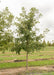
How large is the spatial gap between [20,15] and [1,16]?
2.83m

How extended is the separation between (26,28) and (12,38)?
2.89m

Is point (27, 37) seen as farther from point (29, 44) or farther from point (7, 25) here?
point (7, 25)

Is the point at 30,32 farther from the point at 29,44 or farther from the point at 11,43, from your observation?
the point at 11,43

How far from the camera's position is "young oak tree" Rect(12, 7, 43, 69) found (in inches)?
571

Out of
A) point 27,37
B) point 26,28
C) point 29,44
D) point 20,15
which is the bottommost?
point 29,44

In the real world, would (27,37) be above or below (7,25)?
below

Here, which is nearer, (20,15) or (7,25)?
(20,15)

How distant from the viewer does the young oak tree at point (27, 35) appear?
14.5 metres

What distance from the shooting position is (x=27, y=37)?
14.7 metres

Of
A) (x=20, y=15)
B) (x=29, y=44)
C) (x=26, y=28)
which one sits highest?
(x=20, y=15)

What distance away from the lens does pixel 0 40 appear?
16.0 m

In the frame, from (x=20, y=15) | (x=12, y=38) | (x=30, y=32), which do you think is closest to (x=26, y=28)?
A: (x=30, y=32)

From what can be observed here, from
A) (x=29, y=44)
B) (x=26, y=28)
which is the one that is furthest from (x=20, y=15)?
(x=29, y=44)

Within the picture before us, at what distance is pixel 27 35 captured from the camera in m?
14.5
